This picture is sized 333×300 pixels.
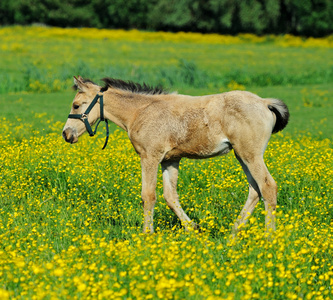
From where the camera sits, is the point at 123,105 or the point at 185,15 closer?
the point at 123,105

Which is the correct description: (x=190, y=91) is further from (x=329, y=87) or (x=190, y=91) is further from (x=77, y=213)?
(x=77, y=213)

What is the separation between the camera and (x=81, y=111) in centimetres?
749

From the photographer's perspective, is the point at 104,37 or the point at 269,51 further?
the point at 104,37

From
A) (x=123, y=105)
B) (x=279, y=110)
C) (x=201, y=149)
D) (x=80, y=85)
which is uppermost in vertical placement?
(x=80, y=85)

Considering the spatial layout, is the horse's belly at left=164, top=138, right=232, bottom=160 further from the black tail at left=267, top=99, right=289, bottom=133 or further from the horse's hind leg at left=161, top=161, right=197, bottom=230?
the black tail at left=267, top=99, right=289, bottom=133

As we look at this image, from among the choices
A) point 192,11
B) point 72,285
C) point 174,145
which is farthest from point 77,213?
point 192,11

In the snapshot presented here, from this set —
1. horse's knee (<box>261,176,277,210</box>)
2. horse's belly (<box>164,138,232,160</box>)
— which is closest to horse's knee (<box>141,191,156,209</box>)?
horse's belly (<box>164,138,232,160</box>)

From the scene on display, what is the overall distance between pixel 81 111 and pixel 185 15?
5932 cm

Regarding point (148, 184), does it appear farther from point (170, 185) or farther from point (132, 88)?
point (132, 88)

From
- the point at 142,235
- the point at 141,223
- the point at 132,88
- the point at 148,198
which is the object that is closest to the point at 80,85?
the point at 132,88

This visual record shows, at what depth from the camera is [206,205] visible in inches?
320

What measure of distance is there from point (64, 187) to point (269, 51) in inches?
1690

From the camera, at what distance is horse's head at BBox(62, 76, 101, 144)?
24.5 ft

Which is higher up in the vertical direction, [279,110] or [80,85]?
[80,85]
